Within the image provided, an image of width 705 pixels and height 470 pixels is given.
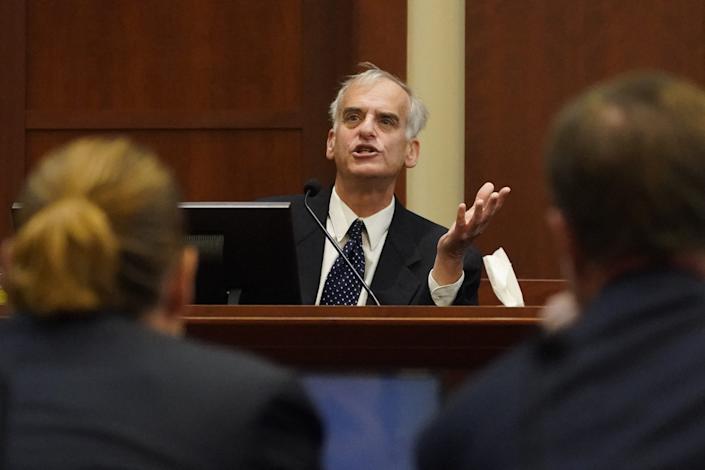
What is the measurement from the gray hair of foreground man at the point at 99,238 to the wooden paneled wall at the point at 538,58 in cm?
336

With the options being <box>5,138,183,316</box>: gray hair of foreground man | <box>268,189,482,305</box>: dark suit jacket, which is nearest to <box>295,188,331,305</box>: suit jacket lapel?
<box>268,189,482,305</box>: dark suit jacket

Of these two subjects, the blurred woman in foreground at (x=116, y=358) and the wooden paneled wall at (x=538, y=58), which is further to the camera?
the wooden paneled wall at (x=538, y=58)

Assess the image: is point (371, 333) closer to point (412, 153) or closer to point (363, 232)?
point (363, 232)

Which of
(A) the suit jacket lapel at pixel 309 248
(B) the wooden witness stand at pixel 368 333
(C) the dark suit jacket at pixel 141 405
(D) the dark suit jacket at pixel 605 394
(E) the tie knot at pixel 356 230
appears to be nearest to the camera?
(D) the dark suit jacket at pixel 605 394

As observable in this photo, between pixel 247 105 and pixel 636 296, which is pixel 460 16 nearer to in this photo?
pixel 247 105

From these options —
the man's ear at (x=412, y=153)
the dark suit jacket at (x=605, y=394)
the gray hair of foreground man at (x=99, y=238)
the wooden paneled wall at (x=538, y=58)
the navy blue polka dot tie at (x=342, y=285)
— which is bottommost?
the navy blue polka dot tie at (x=342, y=285)

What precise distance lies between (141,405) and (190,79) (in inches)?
151

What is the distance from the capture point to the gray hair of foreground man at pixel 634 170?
5.01 feet

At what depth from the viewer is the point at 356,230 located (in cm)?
438

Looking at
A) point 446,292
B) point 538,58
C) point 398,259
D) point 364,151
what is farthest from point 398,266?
point 538,58

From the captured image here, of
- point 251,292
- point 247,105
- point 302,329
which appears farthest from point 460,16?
point 302,329

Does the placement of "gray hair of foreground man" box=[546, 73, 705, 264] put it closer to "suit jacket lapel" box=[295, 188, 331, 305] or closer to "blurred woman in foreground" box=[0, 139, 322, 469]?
"blurred woman in foreground" box=[0, 139, 322, 469]

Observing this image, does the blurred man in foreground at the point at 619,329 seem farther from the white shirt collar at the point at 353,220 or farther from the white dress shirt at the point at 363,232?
the white shirt collar at the point at 353,220

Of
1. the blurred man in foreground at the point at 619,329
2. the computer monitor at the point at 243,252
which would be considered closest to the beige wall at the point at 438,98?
the computer monitor at the point at 243,252
